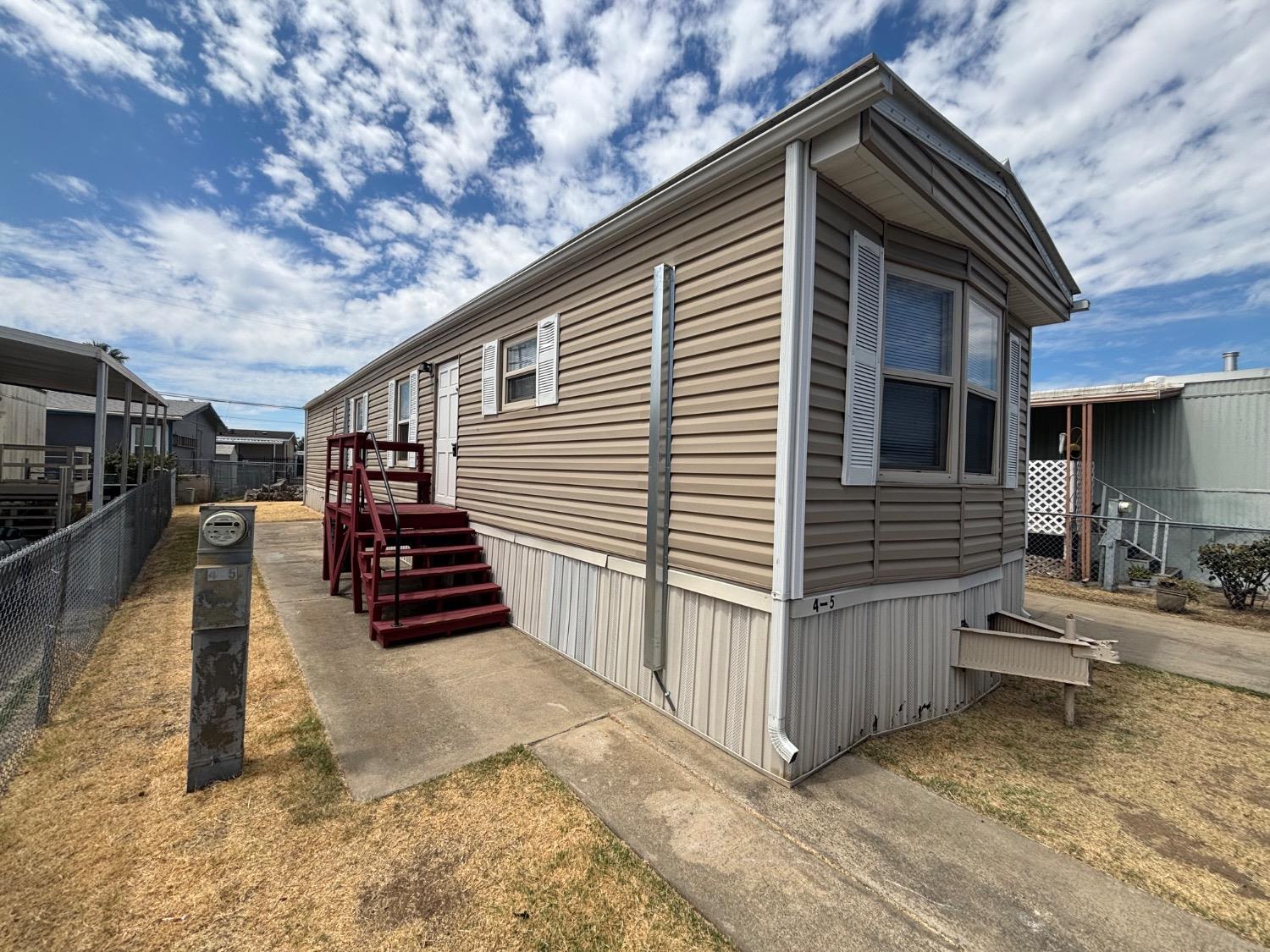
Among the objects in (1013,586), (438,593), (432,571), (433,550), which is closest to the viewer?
(1013,586)

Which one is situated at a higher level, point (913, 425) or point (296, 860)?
point (913, 425)

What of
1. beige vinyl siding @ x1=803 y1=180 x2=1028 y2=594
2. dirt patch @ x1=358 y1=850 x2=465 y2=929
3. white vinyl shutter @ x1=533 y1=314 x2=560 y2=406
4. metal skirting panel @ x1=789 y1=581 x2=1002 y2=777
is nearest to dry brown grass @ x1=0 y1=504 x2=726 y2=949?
dirt patch @ x1=358 y1=850 x2=465 y2=929

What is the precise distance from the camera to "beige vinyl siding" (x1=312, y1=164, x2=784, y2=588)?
3.09m

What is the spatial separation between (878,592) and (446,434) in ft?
19.7

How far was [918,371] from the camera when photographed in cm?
366

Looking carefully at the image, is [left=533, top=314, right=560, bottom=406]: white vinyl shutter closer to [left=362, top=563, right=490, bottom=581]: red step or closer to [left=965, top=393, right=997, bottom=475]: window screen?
[left=362, top=563, right=490, bottom=581]: red step

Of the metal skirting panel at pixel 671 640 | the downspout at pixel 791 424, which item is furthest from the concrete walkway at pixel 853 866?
the downspout at pixel 791 424

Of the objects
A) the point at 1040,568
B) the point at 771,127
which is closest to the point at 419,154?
the point at 771,127

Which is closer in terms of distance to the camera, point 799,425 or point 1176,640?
point 799,425

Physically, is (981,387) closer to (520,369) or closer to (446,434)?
(520,369)

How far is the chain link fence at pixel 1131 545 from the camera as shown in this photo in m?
8.78

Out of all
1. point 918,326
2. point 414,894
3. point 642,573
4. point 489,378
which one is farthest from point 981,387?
point 489,378

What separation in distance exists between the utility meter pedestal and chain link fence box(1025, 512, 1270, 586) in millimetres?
10934

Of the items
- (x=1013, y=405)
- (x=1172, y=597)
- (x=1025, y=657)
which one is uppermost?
(x=1013, y=405)
